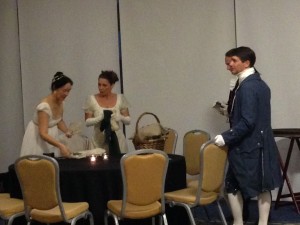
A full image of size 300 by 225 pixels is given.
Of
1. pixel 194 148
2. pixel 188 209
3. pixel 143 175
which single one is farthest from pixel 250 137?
pixel 194 148

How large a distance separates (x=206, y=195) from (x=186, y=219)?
329 millimetres

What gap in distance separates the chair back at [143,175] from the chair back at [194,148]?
117cm

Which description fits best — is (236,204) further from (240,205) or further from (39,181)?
(39,181)

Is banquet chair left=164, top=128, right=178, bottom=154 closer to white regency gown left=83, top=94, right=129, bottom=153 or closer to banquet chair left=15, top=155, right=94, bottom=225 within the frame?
white regency gown left=83, top=94, right=129, bottom=153

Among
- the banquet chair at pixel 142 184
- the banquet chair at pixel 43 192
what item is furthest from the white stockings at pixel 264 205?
the banquet chair at pixel 43 192

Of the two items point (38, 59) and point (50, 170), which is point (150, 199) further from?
point (38, 59)

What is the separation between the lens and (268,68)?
16.8 feet

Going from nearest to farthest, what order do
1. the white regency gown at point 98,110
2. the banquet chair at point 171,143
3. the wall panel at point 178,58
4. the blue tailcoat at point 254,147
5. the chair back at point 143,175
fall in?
1. the chair back at point 143,175
2. the blue tailcoat at point 254,147
3. the white regency gown at point 98,110
4. the banquet chair at point 171,143
5. the wall panel at point 178,58

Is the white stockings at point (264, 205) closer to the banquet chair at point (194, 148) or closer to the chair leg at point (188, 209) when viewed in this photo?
the chair leg at point (188, 209)

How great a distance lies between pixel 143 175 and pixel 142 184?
2.3 inches

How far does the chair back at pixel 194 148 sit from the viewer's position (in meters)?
4.46

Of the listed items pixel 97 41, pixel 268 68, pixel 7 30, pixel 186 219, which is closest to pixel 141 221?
pixel 186 219

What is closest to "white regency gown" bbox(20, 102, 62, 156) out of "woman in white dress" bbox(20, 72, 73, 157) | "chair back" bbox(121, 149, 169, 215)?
"woman in white dress" bbox(20, 72, 73, 157)

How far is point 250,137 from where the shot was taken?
3.54 meters
